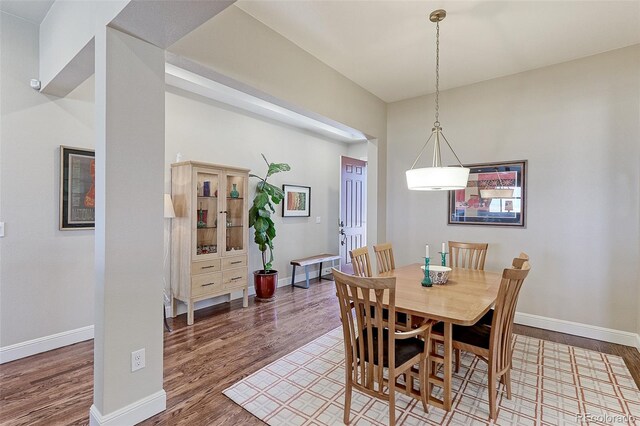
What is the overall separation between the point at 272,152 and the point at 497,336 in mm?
3983

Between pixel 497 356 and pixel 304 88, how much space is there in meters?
2.79

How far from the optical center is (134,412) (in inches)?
73.6

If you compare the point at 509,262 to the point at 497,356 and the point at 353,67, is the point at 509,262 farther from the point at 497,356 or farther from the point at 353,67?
the point at 353,67

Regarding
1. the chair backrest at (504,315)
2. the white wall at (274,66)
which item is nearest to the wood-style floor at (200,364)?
the chair backrest at (504,315)

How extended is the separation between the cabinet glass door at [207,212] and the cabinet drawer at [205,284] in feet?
0.92

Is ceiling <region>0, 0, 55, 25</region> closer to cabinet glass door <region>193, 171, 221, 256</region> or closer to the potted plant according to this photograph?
cabinet glass door <region>193, 171, 221, 256</region>

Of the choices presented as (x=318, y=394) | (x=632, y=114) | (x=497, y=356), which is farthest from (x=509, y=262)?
(x=318, y=394)

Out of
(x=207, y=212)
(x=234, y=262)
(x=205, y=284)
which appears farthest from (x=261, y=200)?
(x=205, y=284)

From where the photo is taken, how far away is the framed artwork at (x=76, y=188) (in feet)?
9.52

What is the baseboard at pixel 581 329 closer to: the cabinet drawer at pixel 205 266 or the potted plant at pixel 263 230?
the potted plant at pixel 263 230

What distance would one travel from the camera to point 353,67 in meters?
3.45

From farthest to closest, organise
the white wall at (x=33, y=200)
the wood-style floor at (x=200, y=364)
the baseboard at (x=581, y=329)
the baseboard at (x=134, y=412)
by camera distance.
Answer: the baseboard at (x=581, y=329)
the white wall at (x=33, y=200)
the wood-style floor at (x=200, y=364)
the baseboard at (x=134, y=412)

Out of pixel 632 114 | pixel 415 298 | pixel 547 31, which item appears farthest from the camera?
pixel 632 114

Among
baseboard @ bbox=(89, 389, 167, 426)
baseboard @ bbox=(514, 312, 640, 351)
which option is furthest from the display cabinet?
baseboard @ bbox=(514, 312, 640, 351)
